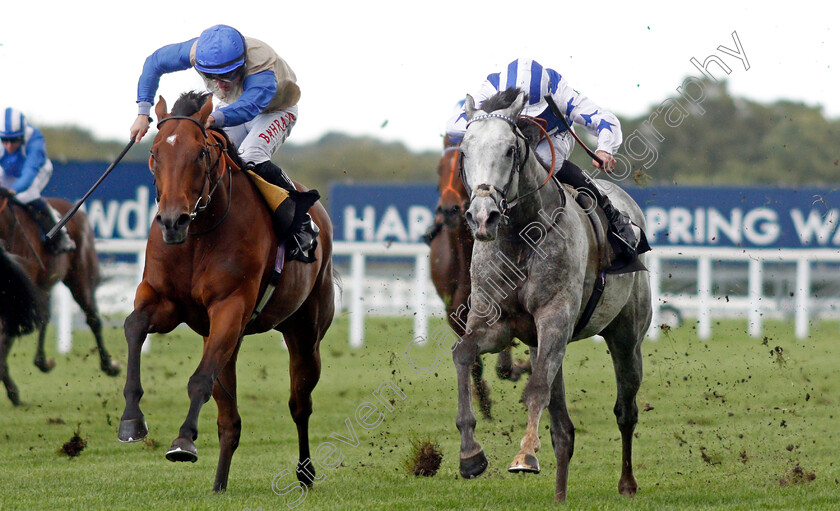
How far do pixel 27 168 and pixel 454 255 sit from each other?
13.6 ft

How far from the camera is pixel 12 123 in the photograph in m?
8.42

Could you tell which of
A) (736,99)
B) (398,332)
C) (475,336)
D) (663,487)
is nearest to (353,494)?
(475,336)

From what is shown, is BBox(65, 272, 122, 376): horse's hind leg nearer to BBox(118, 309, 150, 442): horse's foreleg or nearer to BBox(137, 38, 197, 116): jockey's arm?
BBox(137, 38, 197, 116): jockey's arm

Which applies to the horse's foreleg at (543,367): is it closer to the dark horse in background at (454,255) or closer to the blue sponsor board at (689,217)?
the dark horse in background at (454,255)

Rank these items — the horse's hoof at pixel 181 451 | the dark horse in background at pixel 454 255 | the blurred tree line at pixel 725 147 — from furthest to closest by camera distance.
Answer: the blurred tree line at pixel 725 147, the dark horse in background at pixel 454 255, the horse's hoof at pixel 181 451

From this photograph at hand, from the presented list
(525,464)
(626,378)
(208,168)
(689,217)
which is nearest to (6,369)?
(208,168)

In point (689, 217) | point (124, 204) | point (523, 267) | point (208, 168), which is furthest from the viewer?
point (689, 217)

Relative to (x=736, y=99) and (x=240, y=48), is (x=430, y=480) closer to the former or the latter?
(x=240, y=48)

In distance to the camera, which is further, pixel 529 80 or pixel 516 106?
pixel 529 80

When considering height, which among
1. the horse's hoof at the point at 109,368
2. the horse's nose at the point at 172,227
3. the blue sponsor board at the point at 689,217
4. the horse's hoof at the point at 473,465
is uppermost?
the blue sponsor board at the point at 689,217

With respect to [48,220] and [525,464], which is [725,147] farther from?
[525,464]

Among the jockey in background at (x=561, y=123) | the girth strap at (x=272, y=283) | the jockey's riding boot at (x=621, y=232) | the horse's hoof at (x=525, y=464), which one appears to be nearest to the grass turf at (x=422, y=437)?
the horse's hoof at (x=525, y=464)

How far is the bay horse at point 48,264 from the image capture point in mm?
8438

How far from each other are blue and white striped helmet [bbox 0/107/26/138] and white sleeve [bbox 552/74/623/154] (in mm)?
5093
